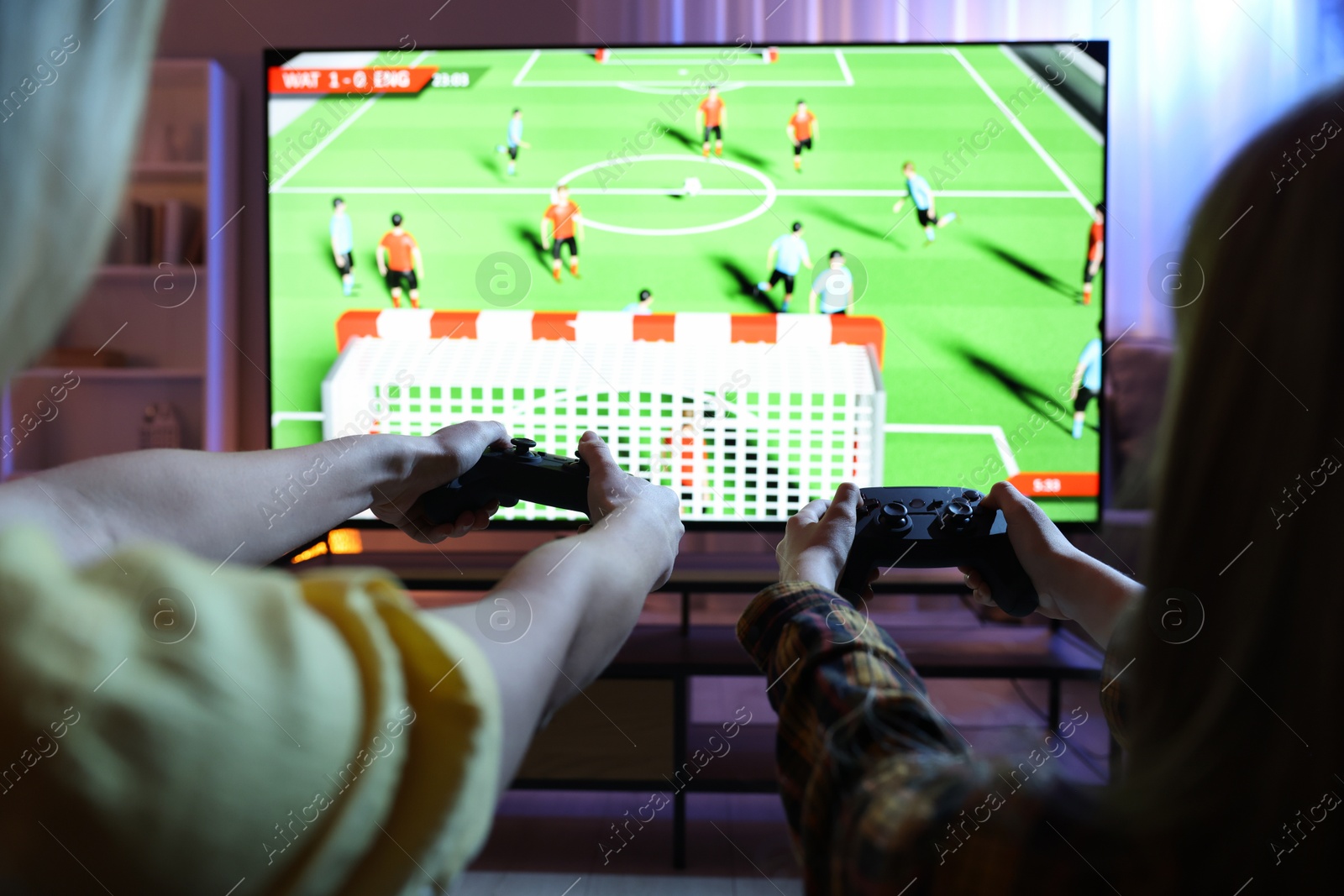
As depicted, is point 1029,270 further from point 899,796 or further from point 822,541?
point 899,796

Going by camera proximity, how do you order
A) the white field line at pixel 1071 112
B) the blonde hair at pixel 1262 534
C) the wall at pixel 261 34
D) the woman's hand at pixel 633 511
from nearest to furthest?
the blonde hair at pixel 1262 534 < the woman's hand at pixel 633 511 < the white field line at pixel 1071 112 < the wall at pixel 261 34

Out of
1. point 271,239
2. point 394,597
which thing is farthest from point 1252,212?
point 271,239

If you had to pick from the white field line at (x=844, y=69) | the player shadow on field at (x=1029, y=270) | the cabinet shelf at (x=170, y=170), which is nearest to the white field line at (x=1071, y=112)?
the player shadow on field at (x=1029, y=270)

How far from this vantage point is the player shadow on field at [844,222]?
194cm

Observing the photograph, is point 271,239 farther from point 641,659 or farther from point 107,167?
point 107,167

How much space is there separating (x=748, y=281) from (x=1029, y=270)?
26.4 inches

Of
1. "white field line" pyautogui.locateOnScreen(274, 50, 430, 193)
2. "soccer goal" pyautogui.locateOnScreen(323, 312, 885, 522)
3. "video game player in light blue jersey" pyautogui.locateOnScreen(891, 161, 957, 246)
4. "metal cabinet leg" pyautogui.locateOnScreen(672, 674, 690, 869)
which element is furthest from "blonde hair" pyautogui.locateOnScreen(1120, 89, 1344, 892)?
"white field line" pyautogui.locateOnScreen(274, 50, 430, 193)

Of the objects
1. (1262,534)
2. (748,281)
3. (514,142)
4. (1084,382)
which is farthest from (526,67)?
(1262,534)

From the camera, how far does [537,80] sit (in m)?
1.97

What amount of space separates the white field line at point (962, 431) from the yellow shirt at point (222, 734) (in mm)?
1752

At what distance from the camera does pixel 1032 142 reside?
192cm

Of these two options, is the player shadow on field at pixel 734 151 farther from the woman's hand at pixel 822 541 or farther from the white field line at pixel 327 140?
the woman's hand at pixel 822 541

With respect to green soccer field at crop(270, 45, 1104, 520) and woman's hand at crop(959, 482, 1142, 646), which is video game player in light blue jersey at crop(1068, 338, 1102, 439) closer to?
green soccer field at crop(270, 45, 1104, 520)

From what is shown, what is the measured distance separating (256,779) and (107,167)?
36cm
